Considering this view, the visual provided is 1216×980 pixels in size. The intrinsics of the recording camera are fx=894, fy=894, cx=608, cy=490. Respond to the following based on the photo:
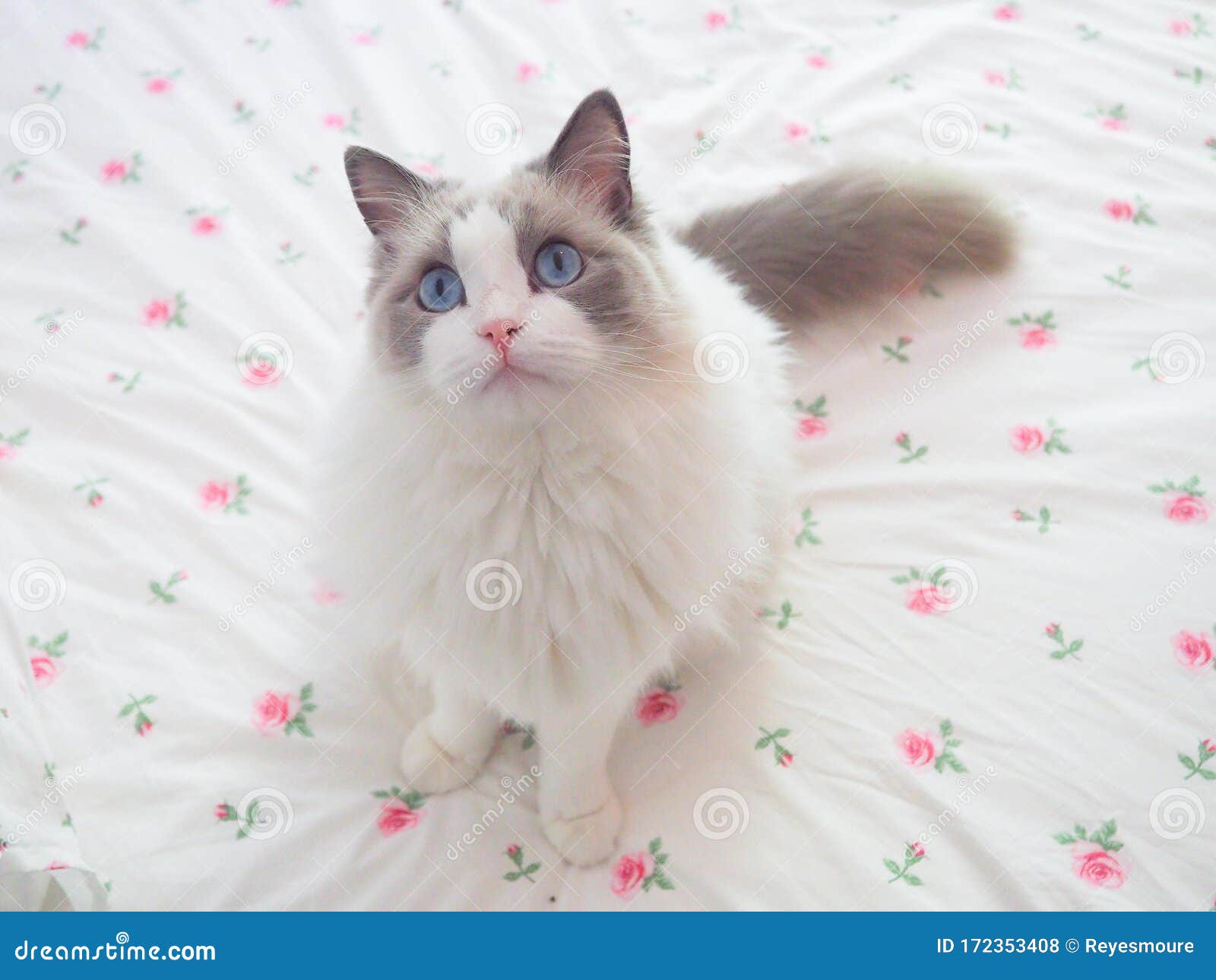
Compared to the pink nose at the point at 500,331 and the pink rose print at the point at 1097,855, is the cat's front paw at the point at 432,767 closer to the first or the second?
the pink nose at the point at 500,331

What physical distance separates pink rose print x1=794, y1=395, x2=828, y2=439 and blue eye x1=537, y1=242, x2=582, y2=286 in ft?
2.44

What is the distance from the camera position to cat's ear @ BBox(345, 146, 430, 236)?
45.3 inches

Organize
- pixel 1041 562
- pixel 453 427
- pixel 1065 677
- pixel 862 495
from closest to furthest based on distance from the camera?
pixel 453 427, pixel 1065 677, pixel 1041 562, pixel 862 495

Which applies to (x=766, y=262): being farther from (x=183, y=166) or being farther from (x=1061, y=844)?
(x=183, y=166)

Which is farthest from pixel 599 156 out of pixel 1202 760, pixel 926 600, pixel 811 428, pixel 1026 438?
pixel 1202 760

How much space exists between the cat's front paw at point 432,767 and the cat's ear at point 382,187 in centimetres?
74

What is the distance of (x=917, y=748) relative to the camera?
1332mm

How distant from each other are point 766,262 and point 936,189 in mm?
388

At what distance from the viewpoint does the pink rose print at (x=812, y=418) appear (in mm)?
1700

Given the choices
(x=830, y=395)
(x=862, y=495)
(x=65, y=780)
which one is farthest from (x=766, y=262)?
(x=65, y=780)

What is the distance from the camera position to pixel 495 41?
2.16 m

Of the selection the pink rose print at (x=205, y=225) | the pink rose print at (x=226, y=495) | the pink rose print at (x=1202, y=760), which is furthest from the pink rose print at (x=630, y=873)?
the pink rose print at (x=205, y=225)

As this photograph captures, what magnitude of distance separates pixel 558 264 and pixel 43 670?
103 cm

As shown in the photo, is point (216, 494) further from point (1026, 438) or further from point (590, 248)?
point (1026, 438)
